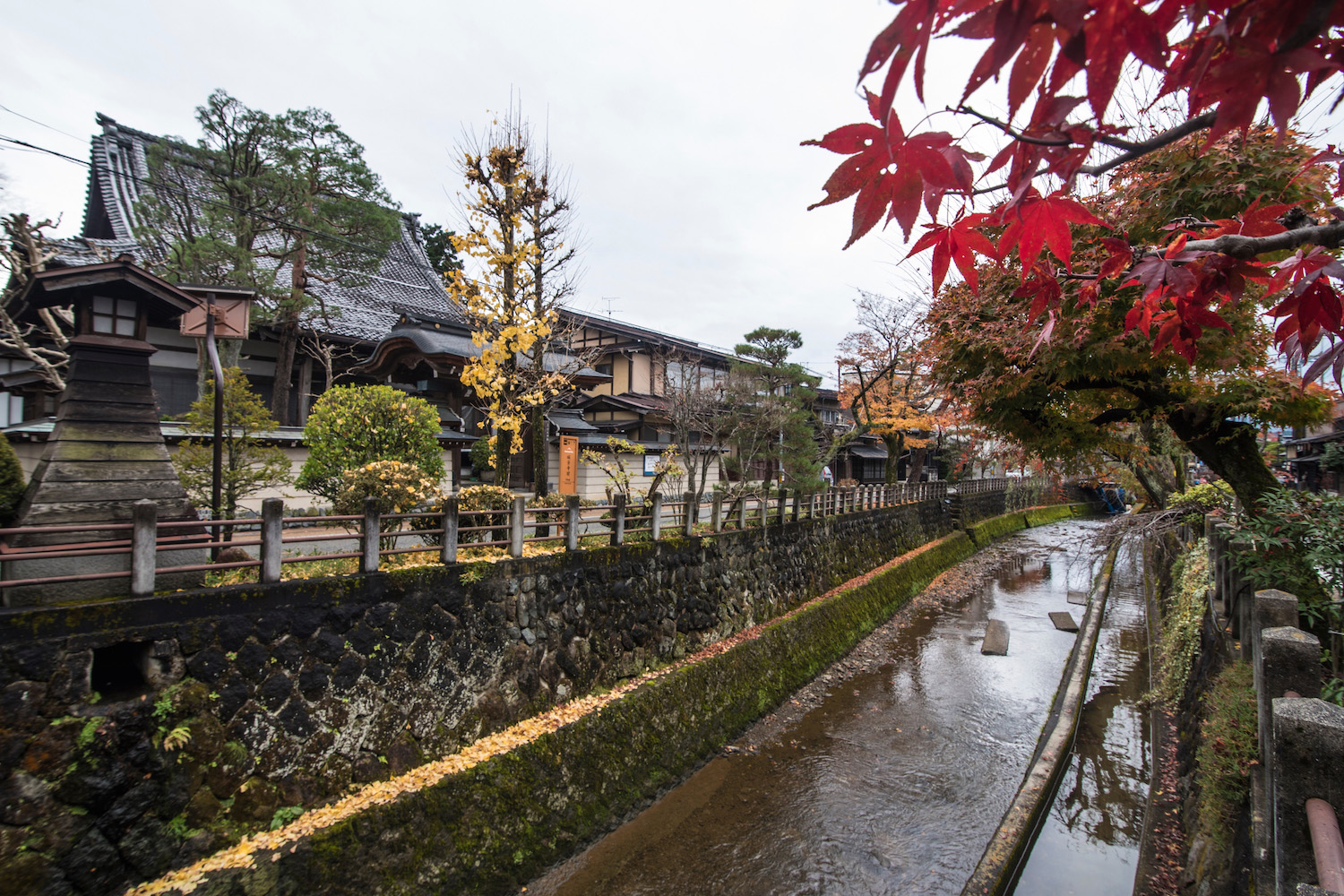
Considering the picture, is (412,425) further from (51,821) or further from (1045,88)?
(1045,88)

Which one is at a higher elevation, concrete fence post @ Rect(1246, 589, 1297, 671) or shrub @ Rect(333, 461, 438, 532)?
shrub @ Rect(333, 461, 438, 532)

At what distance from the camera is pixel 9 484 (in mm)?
5090

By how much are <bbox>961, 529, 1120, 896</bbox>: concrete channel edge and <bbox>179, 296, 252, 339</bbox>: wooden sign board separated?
9.72 meters

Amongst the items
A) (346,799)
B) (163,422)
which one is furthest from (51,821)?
(163,422)

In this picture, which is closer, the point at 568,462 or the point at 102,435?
the point at 102,435

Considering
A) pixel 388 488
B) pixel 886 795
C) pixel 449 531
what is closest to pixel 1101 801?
pixel 886 795

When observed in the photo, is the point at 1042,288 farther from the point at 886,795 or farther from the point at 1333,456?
the point at 1333,456

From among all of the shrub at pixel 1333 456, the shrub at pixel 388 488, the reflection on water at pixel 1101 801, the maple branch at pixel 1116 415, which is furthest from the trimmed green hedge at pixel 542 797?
the shrub at pixel 1333 456

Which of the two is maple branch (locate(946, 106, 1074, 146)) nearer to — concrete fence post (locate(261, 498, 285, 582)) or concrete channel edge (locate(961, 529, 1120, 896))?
concrete fence post (locate(261, 498, 285, 582))

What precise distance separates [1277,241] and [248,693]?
712 centimetres

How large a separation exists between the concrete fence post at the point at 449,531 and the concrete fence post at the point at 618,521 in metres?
2.95

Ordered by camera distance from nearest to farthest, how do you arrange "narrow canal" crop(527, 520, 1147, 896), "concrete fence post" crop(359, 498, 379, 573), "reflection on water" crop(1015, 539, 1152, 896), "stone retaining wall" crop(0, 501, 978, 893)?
"stone retaining wall" crop(0, 501, 978, 893)
"concrete fence post" crop(359, 498, 379, 573)
"narrow canal" crop(527, 520, 1147, 896)
"reflection on water" crop(1015, 539, 1152, 896)

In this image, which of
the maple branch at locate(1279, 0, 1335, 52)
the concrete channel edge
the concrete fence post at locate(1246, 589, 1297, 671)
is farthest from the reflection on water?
the maple branch at locate(1279, 0, 1335, 52)

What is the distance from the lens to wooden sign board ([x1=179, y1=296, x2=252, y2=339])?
6762 mm
